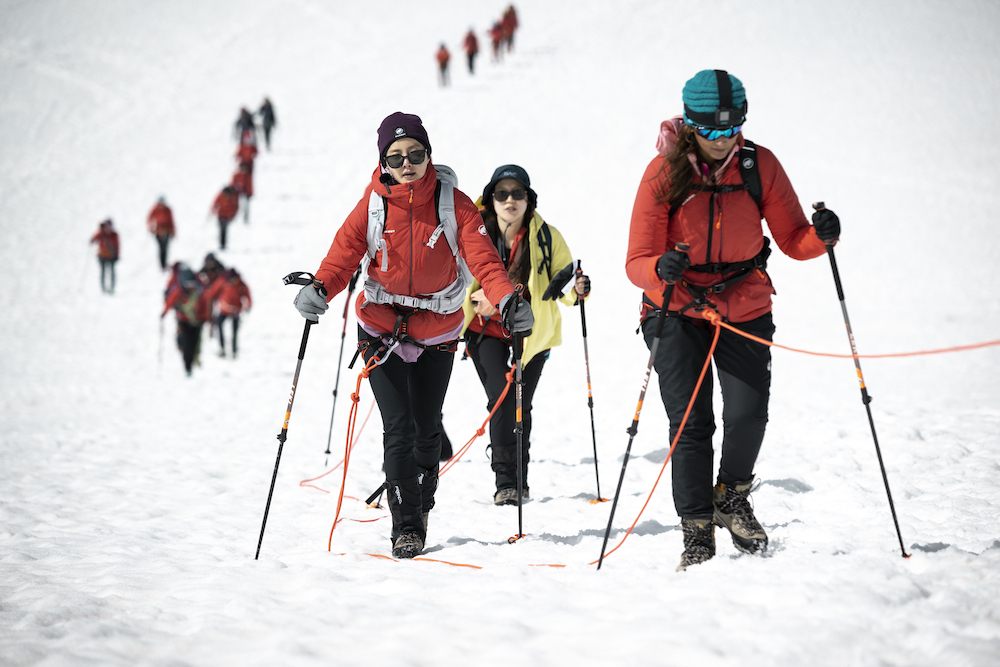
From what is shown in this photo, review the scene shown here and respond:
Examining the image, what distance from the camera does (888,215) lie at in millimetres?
17547

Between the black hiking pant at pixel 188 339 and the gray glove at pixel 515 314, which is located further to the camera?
the black hiking pant at pixel 188 339

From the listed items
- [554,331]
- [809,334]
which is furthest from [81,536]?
[809,334]

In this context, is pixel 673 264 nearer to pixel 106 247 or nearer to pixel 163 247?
pixel 106 247

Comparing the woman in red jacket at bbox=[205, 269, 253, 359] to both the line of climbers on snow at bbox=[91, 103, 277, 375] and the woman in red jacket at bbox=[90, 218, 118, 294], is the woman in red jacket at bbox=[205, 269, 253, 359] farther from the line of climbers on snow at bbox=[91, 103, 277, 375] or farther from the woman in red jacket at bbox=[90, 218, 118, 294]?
the woman in red jacket at bbox=[90, 218, 118, 294]

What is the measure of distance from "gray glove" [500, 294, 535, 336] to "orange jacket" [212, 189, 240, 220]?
15538mm

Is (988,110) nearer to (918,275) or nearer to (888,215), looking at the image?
(888,215)

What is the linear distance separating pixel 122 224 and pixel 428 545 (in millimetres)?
19712

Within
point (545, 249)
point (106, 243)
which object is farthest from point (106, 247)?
point (545, 249)

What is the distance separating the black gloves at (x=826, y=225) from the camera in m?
2.93

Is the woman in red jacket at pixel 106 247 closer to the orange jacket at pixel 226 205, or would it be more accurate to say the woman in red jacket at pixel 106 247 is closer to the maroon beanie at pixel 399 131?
the orange jacket at pixel 226 205

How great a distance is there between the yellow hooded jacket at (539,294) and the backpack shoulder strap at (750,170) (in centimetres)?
194

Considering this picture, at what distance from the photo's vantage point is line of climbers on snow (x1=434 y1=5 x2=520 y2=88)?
28.3 m

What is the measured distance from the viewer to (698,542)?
323cm

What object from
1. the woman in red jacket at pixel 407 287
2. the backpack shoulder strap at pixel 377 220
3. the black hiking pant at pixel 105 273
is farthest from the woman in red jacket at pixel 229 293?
the backpack shoulder strap at pixel 377 220
